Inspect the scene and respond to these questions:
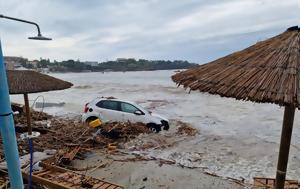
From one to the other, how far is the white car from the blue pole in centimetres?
1172

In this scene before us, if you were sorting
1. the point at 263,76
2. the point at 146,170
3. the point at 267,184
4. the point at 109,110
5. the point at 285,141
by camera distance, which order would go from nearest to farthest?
the point at 263,76, the point at 285,141, the point at 267,184, the point at 146,170, the point at 109,110

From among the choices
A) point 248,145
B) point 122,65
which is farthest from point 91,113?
point 122,65

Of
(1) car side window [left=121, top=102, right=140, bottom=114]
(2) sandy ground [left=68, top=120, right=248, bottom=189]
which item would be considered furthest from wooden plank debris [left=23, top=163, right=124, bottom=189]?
(1) car side window [left=121, top=102, right=140, bottom=114]

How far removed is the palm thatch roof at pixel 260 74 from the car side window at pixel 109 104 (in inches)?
428

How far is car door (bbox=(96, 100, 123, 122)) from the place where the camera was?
14.6 meters

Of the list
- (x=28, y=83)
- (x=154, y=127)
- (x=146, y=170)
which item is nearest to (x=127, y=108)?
(x=154, y=127)

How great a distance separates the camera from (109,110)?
1484cm

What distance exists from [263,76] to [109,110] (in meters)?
11.9

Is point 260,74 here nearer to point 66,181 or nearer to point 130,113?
point 66,181

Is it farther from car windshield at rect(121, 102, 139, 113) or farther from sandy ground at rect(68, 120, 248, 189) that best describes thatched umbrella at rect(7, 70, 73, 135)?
car windshield at rect(121, 102, 139, 113)

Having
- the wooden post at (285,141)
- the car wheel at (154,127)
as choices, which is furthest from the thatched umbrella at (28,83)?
the car wheel at (154,127)

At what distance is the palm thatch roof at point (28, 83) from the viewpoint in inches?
233

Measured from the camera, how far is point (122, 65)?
129750 millimetres

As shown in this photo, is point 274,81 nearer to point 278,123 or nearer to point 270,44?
point 270,44
